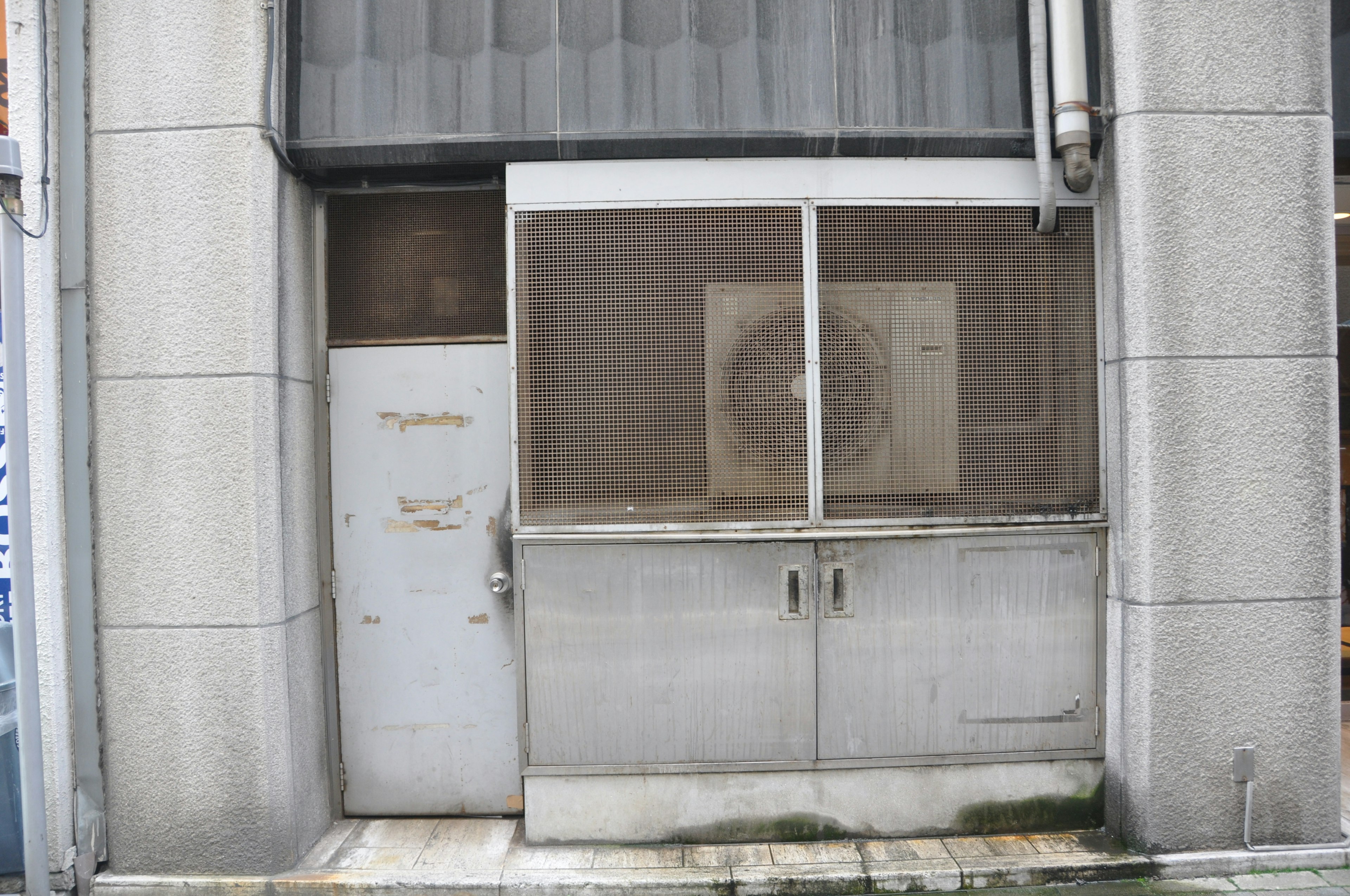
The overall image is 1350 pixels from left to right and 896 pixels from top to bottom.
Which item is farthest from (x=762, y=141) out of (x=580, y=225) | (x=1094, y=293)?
(x=1094, y=293)

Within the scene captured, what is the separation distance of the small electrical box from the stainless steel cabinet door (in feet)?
2.06

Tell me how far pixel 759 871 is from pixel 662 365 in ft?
8.29

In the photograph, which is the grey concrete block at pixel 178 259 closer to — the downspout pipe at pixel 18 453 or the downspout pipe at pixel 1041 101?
the downspout pipe at pixel 18 453

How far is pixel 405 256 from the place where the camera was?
4363 millimetres

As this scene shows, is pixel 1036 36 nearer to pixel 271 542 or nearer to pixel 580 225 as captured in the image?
pixel 580 225

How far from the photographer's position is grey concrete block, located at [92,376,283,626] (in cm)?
384

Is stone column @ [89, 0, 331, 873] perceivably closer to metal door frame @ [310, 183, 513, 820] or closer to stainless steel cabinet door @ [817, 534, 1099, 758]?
metal door frame @ [310, 183, 513, 820]

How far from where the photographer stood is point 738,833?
4145 mm

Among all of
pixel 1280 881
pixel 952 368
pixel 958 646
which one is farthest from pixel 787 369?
pixel 1280 881

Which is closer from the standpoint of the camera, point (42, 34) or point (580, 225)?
point (42, 34)

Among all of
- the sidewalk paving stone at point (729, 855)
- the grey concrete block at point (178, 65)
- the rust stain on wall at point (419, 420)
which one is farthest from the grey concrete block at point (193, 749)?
the grey concrete block at point (178, 65)

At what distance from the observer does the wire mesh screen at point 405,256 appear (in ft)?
14.3

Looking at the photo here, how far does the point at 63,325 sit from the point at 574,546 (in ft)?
8.76

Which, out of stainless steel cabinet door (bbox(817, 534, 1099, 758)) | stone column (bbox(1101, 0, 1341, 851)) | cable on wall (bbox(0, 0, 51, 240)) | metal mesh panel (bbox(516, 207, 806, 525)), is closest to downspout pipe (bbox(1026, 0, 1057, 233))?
stone column (bbox(1101, 0, 1341, 851))
